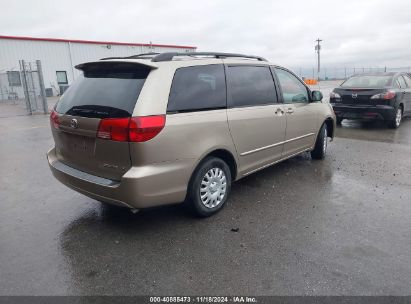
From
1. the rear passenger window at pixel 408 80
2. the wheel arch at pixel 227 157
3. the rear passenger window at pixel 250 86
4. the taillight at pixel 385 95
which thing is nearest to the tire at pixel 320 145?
the rear passenger window at pixel 250 86

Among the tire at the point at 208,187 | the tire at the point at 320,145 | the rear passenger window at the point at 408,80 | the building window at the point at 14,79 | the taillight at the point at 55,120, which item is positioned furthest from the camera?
the building window at the point at 14,79

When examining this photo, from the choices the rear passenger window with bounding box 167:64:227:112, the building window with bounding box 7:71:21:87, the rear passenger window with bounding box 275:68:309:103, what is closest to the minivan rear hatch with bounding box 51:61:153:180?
the rear passenger window with bounding box 167:64:227:112

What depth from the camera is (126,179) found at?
308 cm

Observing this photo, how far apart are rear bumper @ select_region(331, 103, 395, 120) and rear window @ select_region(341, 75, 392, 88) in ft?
2.20

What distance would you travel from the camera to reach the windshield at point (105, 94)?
3.16 meters

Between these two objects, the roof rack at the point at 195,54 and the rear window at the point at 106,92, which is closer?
the rear window at the point at 106,92

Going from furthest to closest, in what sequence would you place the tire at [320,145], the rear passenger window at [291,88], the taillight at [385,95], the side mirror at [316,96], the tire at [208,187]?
the taillight at [385,95] → the tire at [320,145] → the side mirror at [316,96] → the rear passenger window at [291,88] → the tire at [208,187]

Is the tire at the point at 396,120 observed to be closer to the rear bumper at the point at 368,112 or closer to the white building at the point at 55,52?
the rear bumper at the point at 368,112

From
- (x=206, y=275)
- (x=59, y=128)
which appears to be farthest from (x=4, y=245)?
(x=206, y=275)

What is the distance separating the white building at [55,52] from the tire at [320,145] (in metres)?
19.7

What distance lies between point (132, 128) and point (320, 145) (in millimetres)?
4061

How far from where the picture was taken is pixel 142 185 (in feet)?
10.1

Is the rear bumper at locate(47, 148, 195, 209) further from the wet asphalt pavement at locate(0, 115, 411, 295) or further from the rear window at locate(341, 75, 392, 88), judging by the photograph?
the rear window at locate(341, 75, 392, 88)

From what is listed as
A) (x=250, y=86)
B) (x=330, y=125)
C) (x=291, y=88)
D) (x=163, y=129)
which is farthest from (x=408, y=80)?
(x=163, y=129)
